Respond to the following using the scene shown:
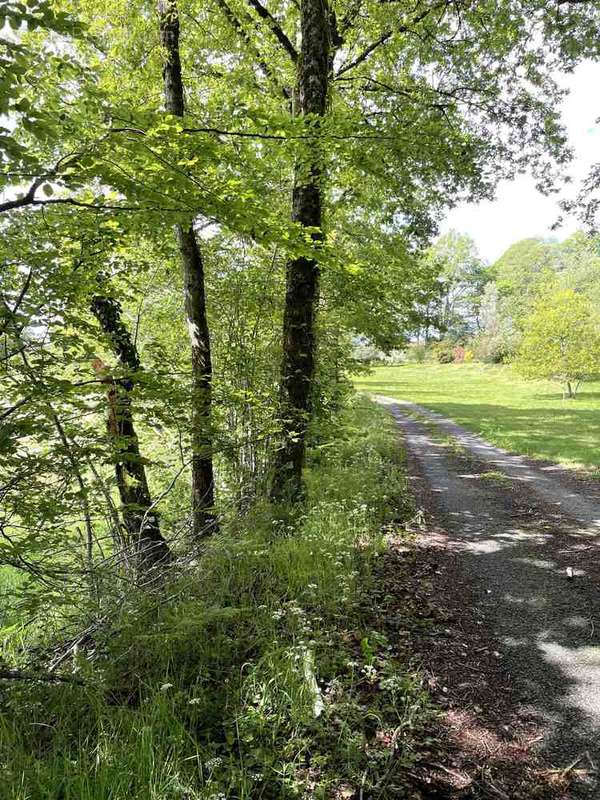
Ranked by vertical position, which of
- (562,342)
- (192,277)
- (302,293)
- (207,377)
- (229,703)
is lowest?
(229,703)

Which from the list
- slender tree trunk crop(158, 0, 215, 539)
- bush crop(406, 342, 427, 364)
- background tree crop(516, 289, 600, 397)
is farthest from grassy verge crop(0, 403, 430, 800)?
bush crop(406, 342, 427, 364)

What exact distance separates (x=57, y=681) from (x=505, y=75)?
12201 mm

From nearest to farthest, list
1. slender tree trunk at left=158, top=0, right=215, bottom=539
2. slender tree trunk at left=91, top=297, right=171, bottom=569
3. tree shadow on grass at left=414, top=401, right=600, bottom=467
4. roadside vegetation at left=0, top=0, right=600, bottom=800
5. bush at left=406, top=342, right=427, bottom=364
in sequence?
roadside vegetation at left=0, top=0, right=600, bottom=800 < slender tree trunk at left=91, top=297, right=171, bottom=569 < slender tree trunk at left=158, top=0, right=215, bottom=539 < tree shadow on grass at left=414, top=401, right=600, bottom=467 < bush at left=406, top=342, right=427, bottom=364

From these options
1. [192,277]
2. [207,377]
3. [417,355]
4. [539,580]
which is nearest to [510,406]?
[539,580]

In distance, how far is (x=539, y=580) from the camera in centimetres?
527

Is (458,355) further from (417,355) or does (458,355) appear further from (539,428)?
(539,428)

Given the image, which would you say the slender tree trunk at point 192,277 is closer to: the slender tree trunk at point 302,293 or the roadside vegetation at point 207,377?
the roadside vegetation at point 207,377

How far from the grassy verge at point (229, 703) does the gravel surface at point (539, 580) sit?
95 centimetres

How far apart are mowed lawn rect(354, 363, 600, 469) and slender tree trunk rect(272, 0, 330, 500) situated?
14.1ft

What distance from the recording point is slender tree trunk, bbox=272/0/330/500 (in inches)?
242

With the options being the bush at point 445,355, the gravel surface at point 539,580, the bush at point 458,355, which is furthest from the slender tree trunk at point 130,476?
the bush at point 445,355

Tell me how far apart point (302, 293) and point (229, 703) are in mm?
5163

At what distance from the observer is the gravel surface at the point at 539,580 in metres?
3.22

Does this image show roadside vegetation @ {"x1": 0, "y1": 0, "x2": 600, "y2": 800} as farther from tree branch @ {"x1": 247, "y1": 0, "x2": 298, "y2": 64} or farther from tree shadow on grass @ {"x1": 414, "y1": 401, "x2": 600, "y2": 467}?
tree shadow on grass @ {"x1": 414, "y1": 401, "x2": 600, "y2": 467}
